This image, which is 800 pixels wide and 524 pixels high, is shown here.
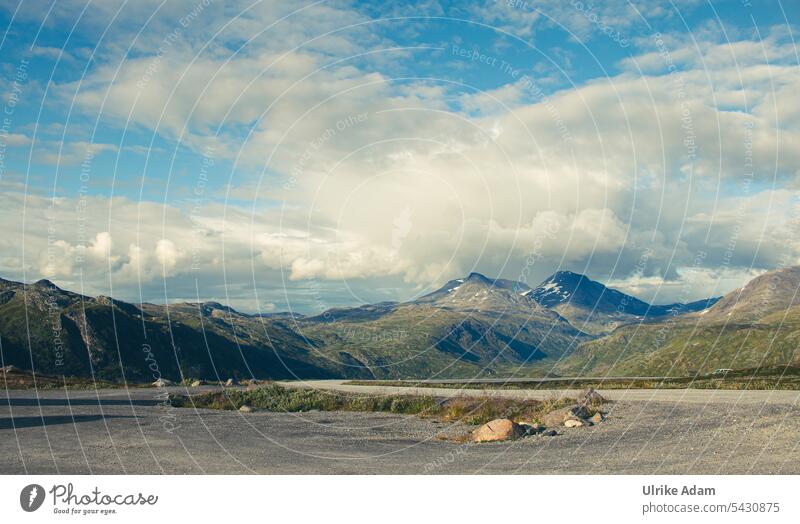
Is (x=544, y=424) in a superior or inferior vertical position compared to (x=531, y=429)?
inferior

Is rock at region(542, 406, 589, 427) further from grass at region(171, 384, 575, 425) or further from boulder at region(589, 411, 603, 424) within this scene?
grass at region(171, 384, 575, 425)

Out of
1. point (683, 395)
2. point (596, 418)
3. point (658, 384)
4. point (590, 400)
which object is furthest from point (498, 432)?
point (658, 384)

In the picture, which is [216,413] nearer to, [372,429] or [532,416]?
[372,429]

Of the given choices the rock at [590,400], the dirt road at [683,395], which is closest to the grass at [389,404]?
the rock at [590,400]

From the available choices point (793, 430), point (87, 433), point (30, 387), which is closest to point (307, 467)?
point (87, 433)

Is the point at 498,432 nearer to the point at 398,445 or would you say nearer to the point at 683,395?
the point at 398,445

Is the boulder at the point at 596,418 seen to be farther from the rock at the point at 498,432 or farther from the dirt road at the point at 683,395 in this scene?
the dirt road at the point at 683,395

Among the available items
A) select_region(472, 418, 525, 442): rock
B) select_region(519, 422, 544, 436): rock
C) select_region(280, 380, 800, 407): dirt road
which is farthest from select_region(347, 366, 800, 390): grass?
select_region(472, 418, 525, 442): rock
